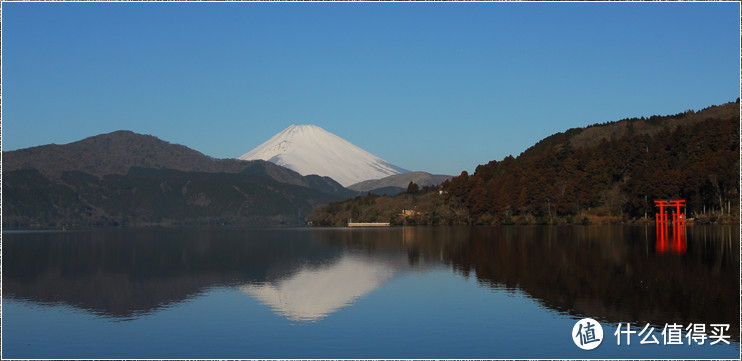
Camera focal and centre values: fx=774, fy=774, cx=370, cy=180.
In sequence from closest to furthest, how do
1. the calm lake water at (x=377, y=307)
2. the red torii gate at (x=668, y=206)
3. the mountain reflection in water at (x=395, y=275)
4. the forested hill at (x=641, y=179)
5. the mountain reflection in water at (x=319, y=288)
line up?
the calm lake water at (x=377, y=307), the mountain reflection in water at (x=395, y=275), the mountain reflection in water at (x=319, y=288), the forested hill at (x=641, y=179), the red torii gate at (x=668, y=206)

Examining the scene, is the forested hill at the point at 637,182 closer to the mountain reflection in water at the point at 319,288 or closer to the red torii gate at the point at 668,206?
the red torii gate at the point at 668,206

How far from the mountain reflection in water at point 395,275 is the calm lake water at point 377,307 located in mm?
149

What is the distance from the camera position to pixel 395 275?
57.1 m

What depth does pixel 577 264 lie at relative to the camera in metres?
59.3

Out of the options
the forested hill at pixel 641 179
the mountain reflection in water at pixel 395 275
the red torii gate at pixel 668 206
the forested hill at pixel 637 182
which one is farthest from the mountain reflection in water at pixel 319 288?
the forested hill at pixel 641 179

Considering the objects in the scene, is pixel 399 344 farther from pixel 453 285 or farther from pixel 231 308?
pixel 453 285

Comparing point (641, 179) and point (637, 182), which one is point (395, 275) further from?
point (641, 179)

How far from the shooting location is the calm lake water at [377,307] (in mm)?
29719

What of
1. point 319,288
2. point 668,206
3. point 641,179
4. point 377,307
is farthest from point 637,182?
point 377,307

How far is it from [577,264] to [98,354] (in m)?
40.0

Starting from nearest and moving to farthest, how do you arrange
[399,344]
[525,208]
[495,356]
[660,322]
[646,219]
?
1. [495,356]
2. [399,344]
3. [660,322]
4. [646,219]
5. [525,208]

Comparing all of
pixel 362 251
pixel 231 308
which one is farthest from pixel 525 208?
pixel 231 308

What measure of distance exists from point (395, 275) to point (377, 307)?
1710 cm

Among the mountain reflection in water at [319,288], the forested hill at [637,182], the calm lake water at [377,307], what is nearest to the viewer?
the calm lake water at [377,307]
